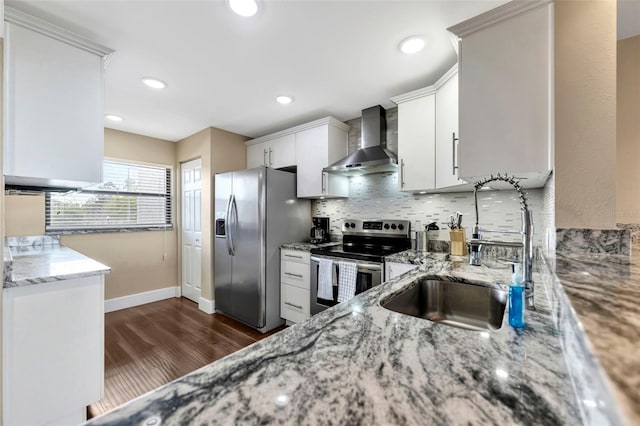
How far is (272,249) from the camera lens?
2.89 m

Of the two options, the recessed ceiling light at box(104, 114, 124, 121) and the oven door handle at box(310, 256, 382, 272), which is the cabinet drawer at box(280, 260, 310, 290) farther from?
the recessed ceiling light at box(104, 114, 124, 121)

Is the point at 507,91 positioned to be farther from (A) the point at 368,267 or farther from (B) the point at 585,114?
(A) the point at 368,267

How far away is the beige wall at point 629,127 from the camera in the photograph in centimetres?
164

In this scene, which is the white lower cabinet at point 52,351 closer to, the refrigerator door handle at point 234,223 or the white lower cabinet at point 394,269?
the refrigerator door handle at point 234,223

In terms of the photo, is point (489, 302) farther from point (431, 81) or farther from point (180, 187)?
point (180, 187)

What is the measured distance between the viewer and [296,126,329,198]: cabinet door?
9.49 feet

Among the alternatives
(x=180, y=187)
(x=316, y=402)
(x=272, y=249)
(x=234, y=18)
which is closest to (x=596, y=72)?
(x=316, y=402)

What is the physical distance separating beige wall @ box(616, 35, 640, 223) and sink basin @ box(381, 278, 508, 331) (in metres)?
1.20

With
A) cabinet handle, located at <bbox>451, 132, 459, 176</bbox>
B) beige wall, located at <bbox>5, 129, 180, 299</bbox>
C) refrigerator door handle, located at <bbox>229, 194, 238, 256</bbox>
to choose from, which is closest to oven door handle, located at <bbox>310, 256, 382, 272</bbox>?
cabinet handle, located at <bbox>451, 132, 459, 176</bbox>

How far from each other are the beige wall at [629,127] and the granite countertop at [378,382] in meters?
1.57

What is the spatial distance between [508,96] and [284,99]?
1.84 meters

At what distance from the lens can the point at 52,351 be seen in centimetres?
144

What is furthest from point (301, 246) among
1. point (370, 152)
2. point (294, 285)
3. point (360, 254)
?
point (370, 152)

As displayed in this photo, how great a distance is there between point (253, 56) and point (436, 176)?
5.52ft
